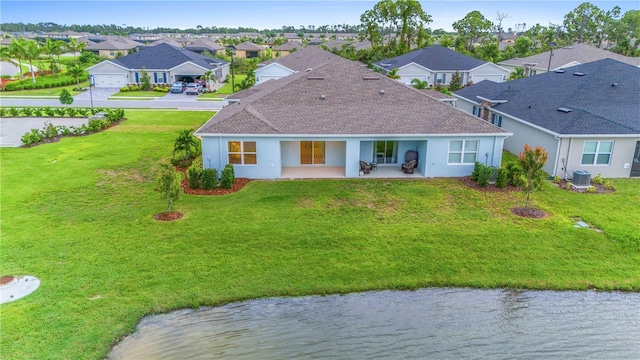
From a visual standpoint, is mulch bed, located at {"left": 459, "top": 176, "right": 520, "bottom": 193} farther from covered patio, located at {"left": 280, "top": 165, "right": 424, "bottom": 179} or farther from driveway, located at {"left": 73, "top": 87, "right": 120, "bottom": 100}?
driveway, located at {"left": 73, "top": 87, "right": 120, "bottom": 100}

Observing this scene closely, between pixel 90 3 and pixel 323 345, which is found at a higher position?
pixel 90 3

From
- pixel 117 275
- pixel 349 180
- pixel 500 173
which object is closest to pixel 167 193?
pixel 117 275

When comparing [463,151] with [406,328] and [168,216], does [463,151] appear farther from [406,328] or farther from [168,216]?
[168,216]

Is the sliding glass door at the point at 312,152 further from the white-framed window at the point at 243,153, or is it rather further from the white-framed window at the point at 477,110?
the white-framed window at the point at 477,110

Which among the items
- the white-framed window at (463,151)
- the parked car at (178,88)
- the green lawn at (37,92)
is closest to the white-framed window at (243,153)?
A: the white-framed window at (463,151)

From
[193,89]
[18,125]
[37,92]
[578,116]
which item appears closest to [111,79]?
[37,92]

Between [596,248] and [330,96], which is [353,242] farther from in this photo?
[330,96]
